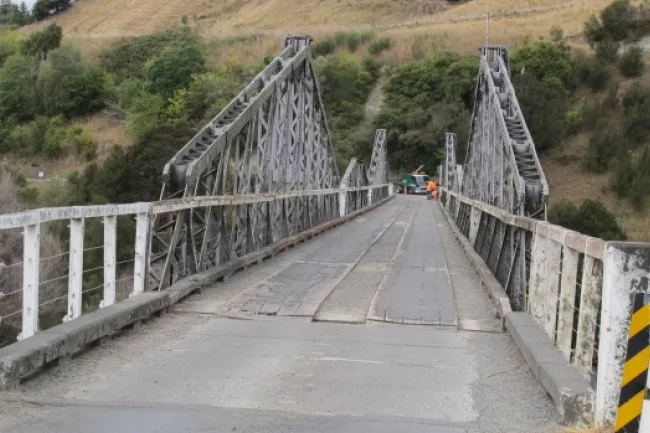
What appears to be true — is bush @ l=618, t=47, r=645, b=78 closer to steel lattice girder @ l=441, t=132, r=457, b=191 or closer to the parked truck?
steel lattice girder @ l=441, t=132, r=457, b=191

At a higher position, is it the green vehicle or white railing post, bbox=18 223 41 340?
white railing post, bbox=18 223 41 340

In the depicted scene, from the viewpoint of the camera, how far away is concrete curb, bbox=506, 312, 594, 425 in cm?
555

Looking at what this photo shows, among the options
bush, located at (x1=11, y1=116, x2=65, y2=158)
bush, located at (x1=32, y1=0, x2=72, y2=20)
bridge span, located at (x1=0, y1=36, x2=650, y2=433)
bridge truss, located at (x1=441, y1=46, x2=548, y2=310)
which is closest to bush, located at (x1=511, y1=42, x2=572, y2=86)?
bush, located at (x1=11, y1=116, x2=65, y2=158)

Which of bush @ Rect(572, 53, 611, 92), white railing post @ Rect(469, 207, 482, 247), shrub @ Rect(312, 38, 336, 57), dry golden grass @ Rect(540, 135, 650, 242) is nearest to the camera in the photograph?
white railing post @ Rect(469, 207, 482, 247)

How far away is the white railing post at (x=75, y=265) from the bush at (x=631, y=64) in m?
75.6

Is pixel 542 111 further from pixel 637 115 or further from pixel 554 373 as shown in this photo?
pixel 554 373

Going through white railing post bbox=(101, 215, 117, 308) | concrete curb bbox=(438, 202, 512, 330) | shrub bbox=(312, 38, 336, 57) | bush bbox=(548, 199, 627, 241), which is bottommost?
bush bbox=(548, 199, 627, 241)

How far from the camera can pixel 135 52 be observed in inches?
4250

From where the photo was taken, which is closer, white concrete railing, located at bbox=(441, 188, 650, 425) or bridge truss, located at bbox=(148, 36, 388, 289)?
white concrete railing, located at bbox=(441, 188, 650, 425)

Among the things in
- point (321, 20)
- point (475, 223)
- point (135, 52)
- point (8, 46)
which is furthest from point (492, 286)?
point (321, 20)

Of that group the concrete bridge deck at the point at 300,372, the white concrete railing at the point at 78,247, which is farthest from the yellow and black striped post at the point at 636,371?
the white concrete railing at the point at 78,247

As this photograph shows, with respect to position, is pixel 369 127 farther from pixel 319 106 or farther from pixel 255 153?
pixel 255 153

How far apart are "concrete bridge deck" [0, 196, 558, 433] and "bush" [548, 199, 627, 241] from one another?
23.1 metres

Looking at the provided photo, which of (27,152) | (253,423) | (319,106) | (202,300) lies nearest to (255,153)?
(202,300)
